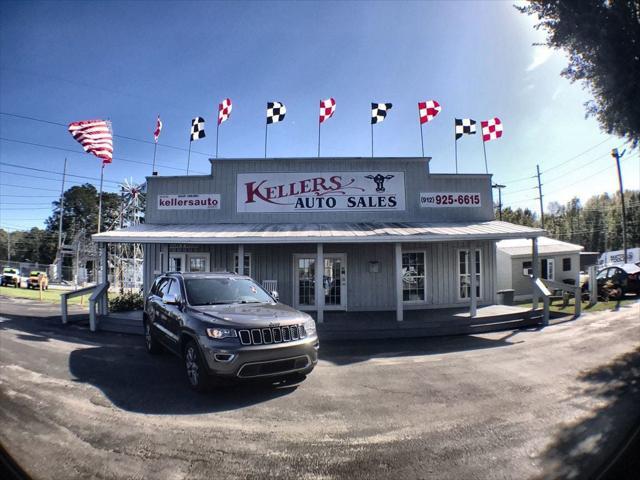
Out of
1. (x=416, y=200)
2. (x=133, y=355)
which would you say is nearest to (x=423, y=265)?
(x=416, y=200)

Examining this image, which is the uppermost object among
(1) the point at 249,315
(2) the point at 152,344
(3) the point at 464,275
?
(3) the point at 464,275

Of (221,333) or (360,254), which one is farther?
(360,254)

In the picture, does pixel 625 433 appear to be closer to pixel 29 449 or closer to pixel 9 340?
pixel 29 449

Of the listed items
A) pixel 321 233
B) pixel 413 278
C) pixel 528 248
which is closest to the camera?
pixel 321 233

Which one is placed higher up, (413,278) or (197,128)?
(197,128)

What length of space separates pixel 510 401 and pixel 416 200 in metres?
9.50

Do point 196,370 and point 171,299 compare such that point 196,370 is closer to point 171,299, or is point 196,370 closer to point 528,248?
point 171,299

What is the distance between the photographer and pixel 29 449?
10.7 ft

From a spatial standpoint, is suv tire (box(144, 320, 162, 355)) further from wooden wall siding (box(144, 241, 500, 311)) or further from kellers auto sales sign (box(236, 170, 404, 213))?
kellers auto sales sign (box(236, 170, 404, 213))

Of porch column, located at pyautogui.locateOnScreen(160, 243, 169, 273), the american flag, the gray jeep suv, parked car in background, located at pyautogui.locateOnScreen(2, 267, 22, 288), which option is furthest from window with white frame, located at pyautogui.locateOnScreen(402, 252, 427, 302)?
parked car in background, located at pyautogui.locateOnScreen(2, 267, 22, 288)

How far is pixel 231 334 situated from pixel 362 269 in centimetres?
822

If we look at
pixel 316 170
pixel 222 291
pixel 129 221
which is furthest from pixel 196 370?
pixel 129 221

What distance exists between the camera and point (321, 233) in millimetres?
10234

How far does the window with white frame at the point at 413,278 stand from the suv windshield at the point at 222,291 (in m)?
7.48
